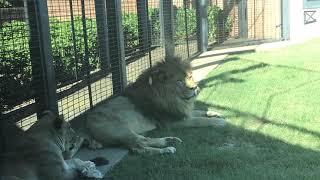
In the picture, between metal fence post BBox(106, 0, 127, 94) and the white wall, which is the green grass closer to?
metal fence post BBox(106, 0, 127, 94)

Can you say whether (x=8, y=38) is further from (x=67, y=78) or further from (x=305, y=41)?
(x=305, y=41)

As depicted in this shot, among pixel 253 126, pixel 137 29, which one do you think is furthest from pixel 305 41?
pixel 253 126

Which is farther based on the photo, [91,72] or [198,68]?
[198,68]

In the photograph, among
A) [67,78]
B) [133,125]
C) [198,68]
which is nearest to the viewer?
[133,125]

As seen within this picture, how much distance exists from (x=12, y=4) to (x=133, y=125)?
209cm

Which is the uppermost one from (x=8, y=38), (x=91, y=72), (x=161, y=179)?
(x=8, y=38)

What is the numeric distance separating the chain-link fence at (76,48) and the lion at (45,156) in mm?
954

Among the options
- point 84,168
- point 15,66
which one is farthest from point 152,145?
point 15,66

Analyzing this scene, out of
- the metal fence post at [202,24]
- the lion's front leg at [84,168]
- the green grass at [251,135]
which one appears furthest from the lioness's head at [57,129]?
the metal fence post at [202,24]

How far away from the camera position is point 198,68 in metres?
11.6

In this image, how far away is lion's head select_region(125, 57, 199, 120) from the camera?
6973mm

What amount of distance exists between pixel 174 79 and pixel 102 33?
5.56ft

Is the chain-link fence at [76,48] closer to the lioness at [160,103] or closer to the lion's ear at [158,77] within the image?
the lioness at [160,103]

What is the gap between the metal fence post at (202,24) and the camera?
13945 millimetres
